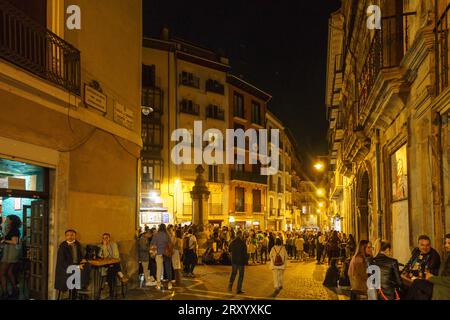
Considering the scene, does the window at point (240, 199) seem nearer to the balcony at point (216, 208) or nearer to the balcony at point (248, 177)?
the balcony at point (248, 177)

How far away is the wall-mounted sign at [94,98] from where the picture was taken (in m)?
12.5

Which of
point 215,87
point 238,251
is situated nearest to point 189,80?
point 215,87

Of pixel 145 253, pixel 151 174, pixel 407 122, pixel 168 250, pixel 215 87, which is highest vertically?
pixel 215 87

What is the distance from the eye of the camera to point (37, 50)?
10.8 metres

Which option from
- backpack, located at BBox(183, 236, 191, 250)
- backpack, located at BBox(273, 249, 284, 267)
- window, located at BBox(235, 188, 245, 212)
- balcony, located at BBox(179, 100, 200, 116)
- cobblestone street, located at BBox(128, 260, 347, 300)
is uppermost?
balcony, located at BBox(179, 100, 200, 116)

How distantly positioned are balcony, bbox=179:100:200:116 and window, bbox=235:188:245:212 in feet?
30.9

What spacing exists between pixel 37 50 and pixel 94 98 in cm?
235

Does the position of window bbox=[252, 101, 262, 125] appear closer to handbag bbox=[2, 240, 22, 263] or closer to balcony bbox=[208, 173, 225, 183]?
balcony bbox=[208, 173, 225, 183]

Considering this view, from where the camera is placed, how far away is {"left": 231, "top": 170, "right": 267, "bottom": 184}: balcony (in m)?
49.0

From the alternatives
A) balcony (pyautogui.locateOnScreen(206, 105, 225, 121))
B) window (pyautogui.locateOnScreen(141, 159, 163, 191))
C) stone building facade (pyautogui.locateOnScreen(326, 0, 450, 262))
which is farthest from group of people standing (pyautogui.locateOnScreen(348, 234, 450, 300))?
balcony (pyautogui.locateOnScreen(206, 105, 225, 121))

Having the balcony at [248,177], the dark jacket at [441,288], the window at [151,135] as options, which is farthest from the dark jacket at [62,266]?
the balcony at [248,177]

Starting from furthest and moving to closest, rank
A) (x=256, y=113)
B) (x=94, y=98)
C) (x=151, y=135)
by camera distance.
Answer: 1. (x=256, y=113)
2. (x=151, y=135)
3. (x=94, y=98)

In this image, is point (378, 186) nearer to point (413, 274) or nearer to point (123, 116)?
point (413, 274)
